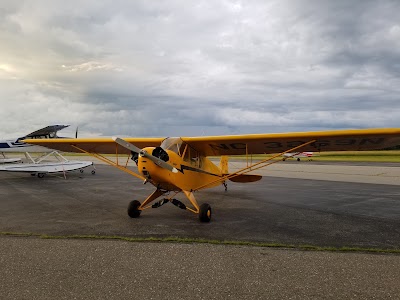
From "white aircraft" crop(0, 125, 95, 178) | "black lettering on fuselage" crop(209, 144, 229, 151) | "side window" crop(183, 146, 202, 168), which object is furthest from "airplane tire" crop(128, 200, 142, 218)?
"white aircraft" crop(0, 125, 95, 178)

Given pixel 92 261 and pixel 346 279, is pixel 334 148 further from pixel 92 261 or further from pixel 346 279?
pixel 92 261

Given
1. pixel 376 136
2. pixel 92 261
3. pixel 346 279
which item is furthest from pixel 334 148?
pixel 92 261

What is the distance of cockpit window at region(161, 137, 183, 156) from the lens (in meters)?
8.76

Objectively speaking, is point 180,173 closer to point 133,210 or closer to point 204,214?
point 204,214

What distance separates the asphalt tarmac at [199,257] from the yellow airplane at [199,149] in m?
0.74

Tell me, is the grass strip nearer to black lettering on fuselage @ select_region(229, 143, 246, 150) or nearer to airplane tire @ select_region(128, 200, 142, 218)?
airplane tire @ select_region(128, 200, 142, 218)

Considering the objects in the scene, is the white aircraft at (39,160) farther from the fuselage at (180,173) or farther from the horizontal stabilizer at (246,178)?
the fuselage at (180,173)

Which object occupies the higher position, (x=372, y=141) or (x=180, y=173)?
(x=372, y=141)

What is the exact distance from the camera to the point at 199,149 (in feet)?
34.2

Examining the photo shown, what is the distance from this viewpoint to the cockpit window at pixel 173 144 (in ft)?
28.7

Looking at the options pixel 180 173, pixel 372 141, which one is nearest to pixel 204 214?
pixel 180 173

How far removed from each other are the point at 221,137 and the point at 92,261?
5.74m

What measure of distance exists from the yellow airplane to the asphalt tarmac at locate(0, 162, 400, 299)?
0.74 m

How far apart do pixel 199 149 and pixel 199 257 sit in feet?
18.0
